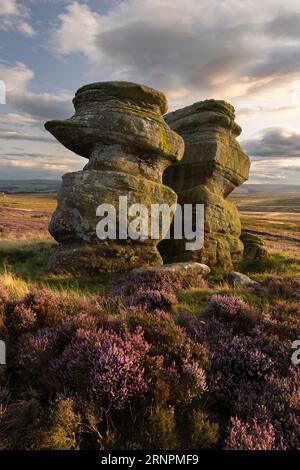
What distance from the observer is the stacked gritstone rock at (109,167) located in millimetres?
15672

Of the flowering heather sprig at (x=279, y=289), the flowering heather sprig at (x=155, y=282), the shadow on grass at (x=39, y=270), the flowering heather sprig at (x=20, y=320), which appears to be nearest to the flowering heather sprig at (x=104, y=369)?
the flowering heather sprig at (x=20, y=320)

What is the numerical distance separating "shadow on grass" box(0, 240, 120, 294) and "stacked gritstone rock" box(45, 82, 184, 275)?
728 mm

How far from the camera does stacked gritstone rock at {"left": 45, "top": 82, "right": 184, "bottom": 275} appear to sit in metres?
15.7

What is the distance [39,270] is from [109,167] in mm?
6800

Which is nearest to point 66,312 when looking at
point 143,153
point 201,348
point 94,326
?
point 94,326

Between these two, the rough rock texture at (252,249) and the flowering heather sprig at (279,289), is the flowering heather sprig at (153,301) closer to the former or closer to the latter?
the flowering heather sprig at (279,289)

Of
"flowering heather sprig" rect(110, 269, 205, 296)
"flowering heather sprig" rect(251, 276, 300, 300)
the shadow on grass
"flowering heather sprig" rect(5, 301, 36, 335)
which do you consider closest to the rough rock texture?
"flowering heather sprig" rect(251, 276, 300, 300)

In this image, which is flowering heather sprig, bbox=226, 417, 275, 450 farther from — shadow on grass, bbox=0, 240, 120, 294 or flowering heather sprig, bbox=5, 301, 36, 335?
shadow on grass, bbox=0, 240, 120, 294

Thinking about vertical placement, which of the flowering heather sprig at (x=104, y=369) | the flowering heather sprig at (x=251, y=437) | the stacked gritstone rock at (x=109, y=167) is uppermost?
the stacked gritstone rock at (x=109, y=167)

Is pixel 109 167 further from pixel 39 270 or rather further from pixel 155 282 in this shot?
pixel 155 282

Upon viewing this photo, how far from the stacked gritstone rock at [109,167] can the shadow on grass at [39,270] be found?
728 mm

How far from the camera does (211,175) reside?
72.0 ft

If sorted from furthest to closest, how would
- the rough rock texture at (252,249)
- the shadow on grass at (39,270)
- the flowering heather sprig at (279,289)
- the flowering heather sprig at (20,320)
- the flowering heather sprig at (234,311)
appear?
the rough rock texture at (252,249) → the shadow on grass at (39,270) → the flowering heather sprig at (279,289) → the flowering heather sprig at (234,311) → the flowering heather sprig at (20,320)
